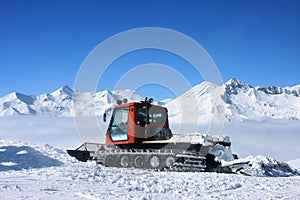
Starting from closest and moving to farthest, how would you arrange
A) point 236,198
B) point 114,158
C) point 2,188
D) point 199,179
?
point 2,188, point 236,198, point 199,179, point 114,158

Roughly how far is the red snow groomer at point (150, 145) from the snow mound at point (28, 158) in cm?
149

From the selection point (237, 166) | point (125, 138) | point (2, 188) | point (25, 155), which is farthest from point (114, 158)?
point (2, 188)

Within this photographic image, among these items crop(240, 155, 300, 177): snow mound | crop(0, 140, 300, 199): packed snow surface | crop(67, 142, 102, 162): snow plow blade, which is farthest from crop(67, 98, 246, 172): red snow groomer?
crop(0, 140, 300, 199): packed snow surface

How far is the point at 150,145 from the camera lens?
578 inches

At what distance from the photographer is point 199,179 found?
10.3 meters

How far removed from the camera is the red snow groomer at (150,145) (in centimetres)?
1352

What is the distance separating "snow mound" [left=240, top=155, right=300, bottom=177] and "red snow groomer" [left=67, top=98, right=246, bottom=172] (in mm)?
702

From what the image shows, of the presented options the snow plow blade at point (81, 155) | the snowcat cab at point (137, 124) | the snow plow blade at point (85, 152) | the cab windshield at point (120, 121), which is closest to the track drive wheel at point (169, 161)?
the snowcat cab at point (137, 124)

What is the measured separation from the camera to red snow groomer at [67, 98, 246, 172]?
13.5 metres

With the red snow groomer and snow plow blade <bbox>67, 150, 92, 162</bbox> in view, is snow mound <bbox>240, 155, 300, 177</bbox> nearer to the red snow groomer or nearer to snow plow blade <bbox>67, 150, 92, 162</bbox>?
the red snow groomer

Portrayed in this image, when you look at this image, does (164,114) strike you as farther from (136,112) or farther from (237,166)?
(237,166)

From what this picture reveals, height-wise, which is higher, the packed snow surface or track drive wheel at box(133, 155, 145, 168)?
track drive wheel at box(133, 155, 145, 168)

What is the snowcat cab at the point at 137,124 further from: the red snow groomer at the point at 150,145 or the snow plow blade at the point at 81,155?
the snow plow blade at the point at 81,155

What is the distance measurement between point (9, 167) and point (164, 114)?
692cm
